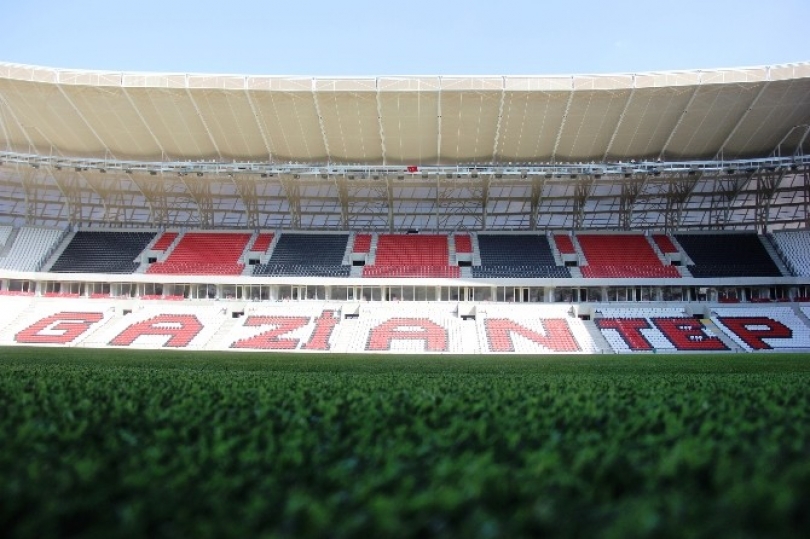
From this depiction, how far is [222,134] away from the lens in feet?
140

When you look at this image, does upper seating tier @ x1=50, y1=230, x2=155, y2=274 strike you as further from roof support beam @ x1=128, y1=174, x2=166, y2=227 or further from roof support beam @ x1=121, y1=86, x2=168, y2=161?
roof support beam @ x1=121, y1=86, x2=168, y2=161

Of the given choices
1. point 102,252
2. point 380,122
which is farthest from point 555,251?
point 102,252

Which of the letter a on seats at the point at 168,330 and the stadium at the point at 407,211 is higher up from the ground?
the stadium at the point at 407,211

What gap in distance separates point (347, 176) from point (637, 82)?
691 inches

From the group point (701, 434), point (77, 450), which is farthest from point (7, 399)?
point (701, 434)

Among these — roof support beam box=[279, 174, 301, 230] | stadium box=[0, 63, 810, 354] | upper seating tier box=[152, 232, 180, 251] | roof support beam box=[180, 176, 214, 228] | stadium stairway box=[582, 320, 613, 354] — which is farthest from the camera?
upper seating tier box=[152, 232, 180, 251]

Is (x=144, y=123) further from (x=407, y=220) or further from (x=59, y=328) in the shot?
(x=407, y=220)

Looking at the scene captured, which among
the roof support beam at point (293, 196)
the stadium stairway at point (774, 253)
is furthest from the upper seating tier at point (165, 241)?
the stadium stairway at point (774, 253)

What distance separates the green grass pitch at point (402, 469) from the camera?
10.6 feet

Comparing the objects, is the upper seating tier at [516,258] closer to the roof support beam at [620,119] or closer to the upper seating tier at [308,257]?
the roof support beam at [620,119]

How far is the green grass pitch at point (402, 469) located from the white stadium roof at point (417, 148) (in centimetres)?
3372

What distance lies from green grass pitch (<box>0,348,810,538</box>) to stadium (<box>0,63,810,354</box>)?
31.6 m

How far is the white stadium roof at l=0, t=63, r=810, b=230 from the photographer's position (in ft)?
127

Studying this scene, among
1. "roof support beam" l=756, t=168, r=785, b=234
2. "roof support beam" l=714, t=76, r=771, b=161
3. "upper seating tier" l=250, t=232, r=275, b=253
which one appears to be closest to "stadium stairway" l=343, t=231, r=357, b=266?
"upper seating tier" l=250, t=232, r=275, b=253
